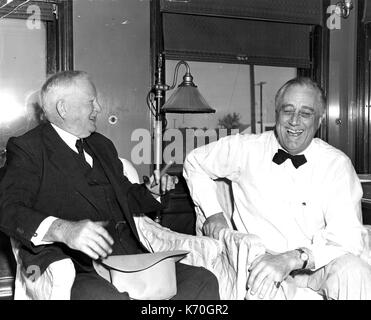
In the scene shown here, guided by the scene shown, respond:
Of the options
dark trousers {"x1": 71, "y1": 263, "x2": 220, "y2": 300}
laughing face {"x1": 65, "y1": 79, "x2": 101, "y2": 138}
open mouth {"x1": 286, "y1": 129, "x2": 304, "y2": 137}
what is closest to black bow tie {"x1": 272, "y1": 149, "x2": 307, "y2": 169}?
open mouth {"x1": 286, "y1": 129, "x2": 304, "y2": 137}

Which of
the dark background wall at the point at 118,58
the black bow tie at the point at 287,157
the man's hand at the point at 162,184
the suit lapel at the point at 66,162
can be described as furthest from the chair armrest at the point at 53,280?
the dark background wall at the point at 118,58

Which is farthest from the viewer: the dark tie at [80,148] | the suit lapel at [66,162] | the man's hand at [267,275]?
the dark tie at [80,148]

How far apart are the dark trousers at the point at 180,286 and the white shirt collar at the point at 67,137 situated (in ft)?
1.86

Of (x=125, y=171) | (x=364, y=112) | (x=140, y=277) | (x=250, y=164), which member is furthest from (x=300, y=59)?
(x=140, y=277)

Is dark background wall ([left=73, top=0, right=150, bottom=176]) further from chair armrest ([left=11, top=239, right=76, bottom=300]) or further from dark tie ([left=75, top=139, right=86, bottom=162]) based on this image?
chair armrest ([left=11, top=239, right=76, bottom=300])

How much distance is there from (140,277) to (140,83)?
7.28ft

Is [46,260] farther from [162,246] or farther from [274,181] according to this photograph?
[274,181]

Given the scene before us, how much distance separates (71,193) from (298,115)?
44.0 inches

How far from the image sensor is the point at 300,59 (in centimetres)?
422

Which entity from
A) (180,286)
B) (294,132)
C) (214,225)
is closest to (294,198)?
(294,132)

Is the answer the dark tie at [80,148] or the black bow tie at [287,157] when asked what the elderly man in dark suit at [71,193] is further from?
the black bow tie at [287,157]

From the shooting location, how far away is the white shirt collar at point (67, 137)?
6.72 feet

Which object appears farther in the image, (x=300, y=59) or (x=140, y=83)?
(x=300, y=59)

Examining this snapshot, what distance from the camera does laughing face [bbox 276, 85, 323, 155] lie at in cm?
221
